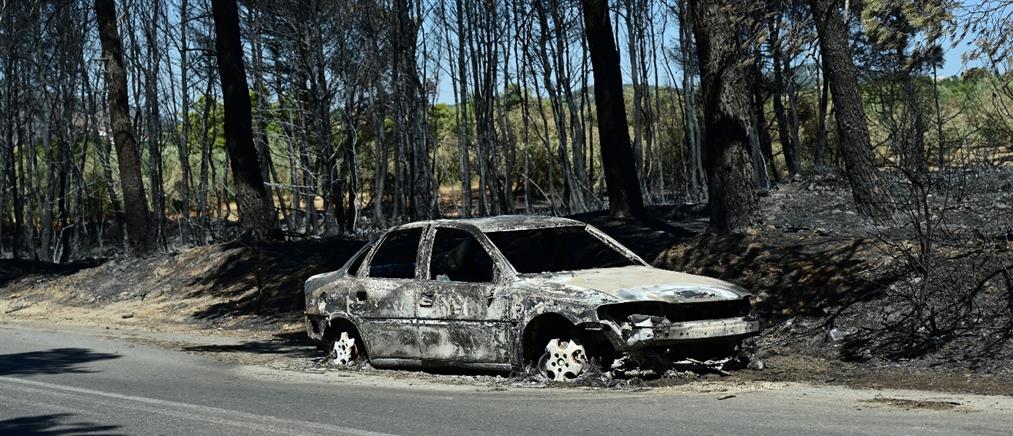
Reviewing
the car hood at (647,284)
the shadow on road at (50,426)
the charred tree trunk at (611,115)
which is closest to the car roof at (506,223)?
the car hood at (647,284)

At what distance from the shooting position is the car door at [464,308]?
10.1 meters

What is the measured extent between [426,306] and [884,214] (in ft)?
26.9

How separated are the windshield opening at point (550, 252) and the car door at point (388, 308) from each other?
3.21 ft

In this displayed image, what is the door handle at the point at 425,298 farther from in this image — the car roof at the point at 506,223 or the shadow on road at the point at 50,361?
the shadow on road at the point at 50,361

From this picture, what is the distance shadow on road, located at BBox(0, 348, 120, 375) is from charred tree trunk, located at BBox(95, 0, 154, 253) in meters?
12.5

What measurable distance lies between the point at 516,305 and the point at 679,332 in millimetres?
1443

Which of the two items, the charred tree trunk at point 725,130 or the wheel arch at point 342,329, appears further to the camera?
the charred tree trunk at point 725,130

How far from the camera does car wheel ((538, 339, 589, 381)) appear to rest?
375 inches

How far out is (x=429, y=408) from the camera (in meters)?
8.69

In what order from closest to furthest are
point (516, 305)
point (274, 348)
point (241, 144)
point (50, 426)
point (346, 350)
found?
point (50, 426)
point (516, 305)
point (346, 350)
point (274, 348)
point (241, 144)

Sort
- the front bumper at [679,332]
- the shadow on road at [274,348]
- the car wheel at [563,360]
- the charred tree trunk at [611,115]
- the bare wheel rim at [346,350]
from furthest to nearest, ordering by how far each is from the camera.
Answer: the charred tree trunk at [611,115], the shadow on road at [274,348], the bare wheel rim at [346,350], the car wheel at [563,360], the front bumper at [679,332]

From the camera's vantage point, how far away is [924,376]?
32.5 ft

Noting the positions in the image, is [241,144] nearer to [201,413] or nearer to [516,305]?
[516,305]

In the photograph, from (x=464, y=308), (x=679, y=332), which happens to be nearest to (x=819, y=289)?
(x=679, y=332)
